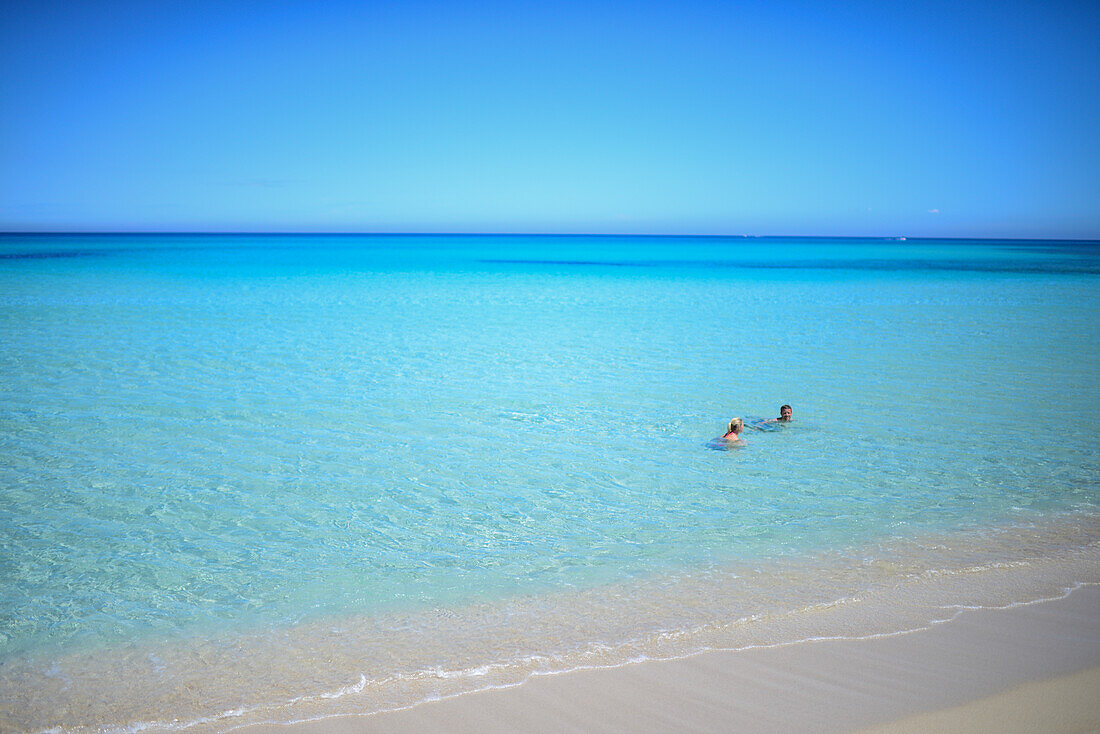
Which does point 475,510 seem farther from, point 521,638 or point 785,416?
point 785,416

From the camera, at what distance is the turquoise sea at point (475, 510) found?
4285 mm

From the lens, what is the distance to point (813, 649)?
4.30m

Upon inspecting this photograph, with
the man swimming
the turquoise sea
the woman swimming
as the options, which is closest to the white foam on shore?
the turquoise sea

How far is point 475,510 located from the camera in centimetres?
656

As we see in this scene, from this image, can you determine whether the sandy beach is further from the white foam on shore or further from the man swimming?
the man swimming

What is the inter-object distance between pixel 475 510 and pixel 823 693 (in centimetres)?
351

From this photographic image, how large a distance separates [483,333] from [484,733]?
48.7 ft

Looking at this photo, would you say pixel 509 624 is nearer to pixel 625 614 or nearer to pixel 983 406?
pixel 625 614

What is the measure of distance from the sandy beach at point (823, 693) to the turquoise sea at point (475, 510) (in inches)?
7.1

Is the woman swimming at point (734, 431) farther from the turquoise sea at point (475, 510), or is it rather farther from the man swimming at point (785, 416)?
the man swimming at point (785, 416)

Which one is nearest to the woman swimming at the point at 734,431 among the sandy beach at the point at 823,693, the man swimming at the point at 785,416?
the man swimming at the point at 785,416

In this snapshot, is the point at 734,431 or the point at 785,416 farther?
the point at 785,416

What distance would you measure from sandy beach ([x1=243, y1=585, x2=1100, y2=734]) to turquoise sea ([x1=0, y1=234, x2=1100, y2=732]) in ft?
0.59

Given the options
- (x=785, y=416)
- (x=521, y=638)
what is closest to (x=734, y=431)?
(x=785, y=416)
